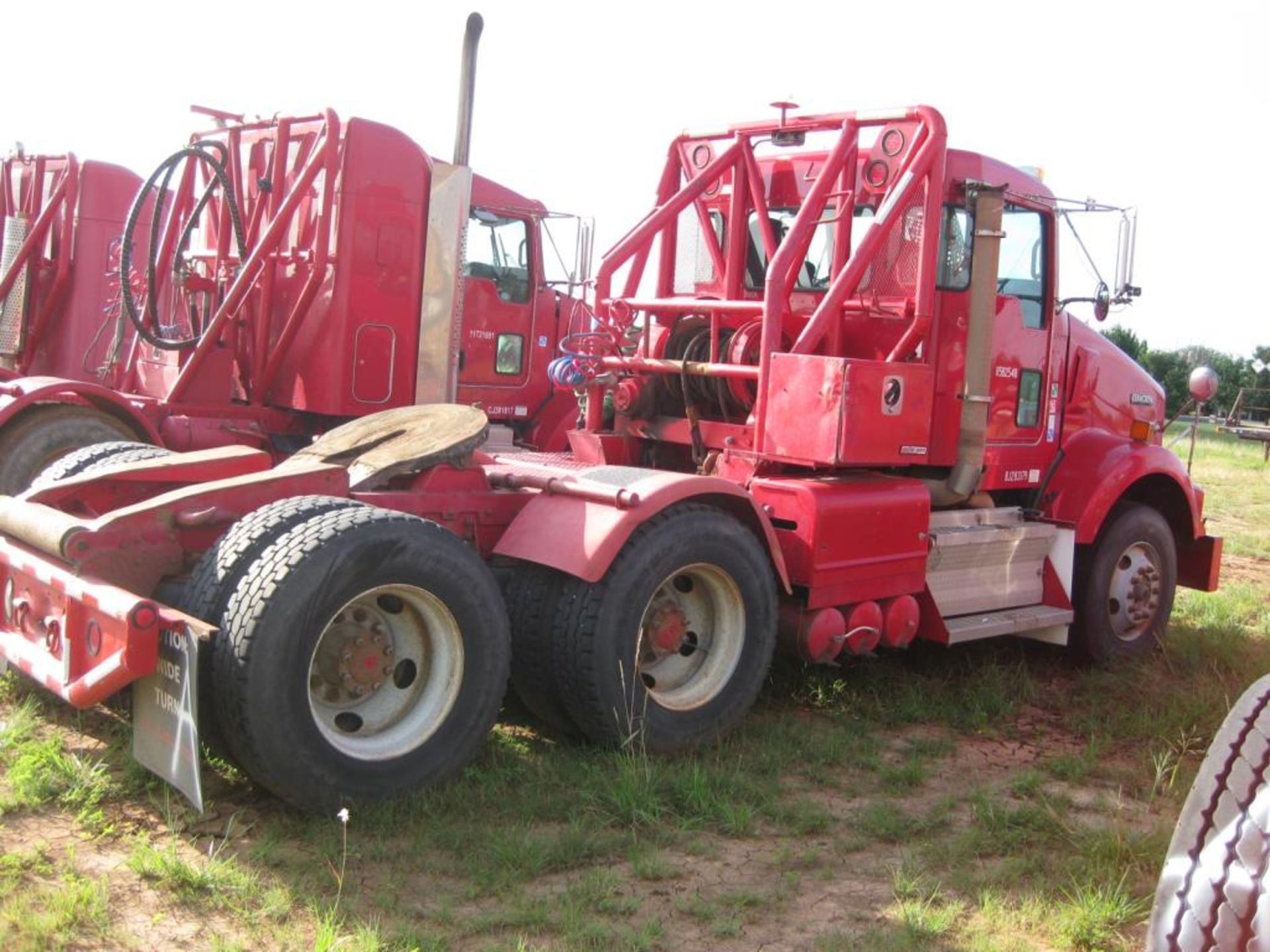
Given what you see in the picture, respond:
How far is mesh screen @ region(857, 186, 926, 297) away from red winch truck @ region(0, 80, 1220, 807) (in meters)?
0.01

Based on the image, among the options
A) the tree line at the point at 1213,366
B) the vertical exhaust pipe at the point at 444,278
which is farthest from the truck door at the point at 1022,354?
the tree line at the point at 1213,366

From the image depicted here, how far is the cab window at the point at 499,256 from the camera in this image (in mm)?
10086

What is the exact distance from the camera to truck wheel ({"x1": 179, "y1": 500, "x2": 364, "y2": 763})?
4012mm

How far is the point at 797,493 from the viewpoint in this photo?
18.7 feet

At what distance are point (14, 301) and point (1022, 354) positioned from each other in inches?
317

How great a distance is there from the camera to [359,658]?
427cm

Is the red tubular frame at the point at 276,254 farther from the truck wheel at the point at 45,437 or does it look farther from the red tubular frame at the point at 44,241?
the red tubular frame at the point at 44,241

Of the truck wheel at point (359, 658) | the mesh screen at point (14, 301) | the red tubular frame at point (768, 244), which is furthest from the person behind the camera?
the mesh screen at point (14, 301)

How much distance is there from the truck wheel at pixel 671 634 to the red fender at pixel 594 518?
0.11 meters

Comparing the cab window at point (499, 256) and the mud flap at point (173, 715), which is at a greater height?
the cab window at point (499, 256)

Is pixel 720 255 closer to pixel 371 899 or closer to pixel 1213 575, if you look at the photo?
pixel 1213 575

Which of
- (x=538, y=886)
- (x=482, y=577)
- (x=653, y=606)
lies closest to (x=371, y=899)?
(x=538, y=886)

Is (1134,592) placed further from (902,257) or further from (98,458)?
(98,458)

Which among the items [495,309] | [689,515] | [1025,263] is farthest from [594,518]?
[495,309]
